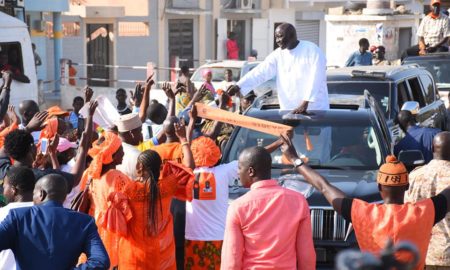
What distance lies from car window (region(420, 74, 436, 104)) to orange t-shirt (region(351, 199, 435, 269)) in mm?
8057

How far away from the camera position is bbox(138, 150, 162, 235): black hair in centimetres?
609

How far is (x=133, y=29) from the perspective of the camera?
30172mm

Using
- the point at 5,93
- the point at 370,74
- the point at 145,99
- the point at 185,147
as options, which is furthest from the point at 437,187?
the point at 370,74

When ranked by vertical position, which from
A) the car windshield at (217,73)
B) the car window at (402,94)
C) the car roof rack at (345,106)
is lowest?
the car windshield at (217,73)

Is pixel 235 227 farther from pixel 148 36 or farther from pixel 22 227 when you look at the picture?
pixel 148 36

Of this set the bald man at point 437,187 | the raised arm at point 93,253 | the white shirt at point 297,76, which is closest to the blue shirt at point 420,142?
the white shirt at point 297,76

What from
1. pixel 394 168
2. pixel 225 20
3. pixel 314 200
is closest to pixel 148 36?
pixel 225 20

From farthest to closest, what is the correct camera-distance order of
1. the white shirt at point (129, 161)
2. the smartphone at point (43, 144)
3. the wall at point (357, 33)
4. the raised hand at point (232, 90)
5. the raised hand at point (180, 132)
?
1. the wall at point (357, 33)
2. the raised hand at point (232, 90)
3. the smartphone at point (43, 144)
4. the raised hand at point (180, 132)
5. the white shirt at point (129, 161)

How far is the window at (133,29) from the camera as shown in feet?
98.1

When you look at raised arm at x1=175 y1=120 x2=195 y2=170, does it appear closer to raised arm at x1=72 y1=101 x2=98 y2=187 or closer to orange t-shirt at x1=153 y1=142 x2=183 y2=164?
orange t-shirt at x1=153 y1=142 x2=183 y2=164

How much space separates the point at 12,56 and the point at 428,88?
667 centimetres

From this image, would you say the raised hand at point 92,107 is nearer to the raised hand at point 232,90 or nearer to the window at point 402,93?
the raised hand at point 232,90

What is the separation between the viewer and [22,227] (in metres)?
4.83

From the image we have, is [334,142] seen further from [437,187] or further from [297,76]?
[437,187]
